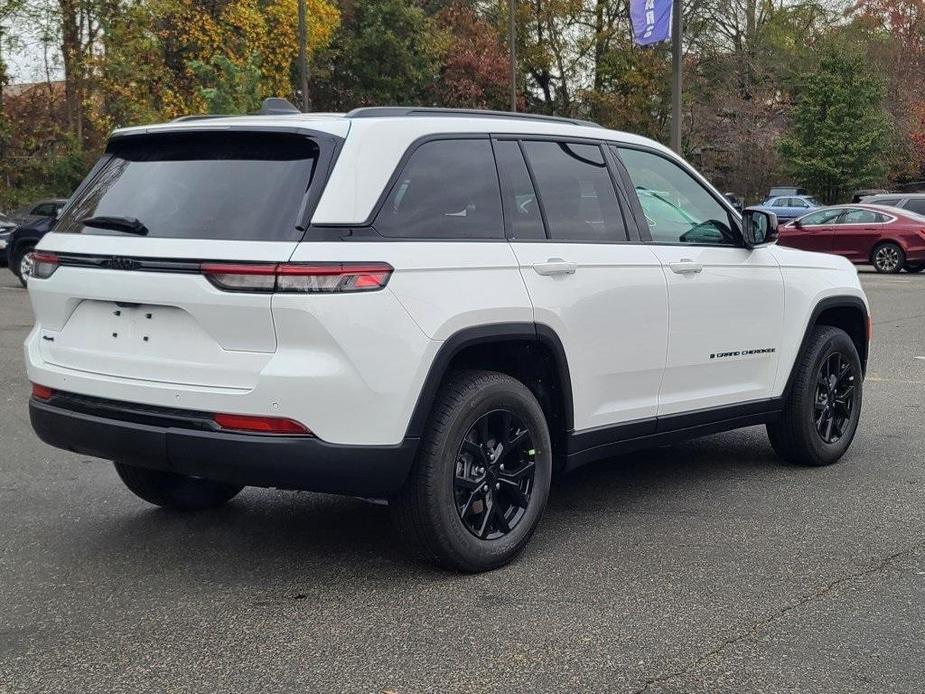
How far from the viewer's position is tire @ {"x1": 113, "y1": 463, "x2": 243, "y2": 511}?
5262mm

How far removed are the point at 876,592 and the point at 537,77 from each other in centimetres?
4541

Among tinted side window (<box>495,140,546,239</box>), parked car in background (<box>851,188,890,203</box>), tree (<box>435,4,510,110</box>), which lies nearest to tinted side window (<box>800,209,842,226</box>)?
parked car in background (<box>851,188,890,203</box>)

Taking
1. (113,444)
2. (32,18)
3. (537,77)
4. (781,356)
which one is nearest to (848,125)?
(537,77)

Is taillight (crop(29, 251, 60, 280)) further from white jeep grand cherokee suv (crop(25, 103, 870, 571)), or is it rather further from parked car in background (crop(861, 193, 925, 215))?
parked car in background (crop(861, 193, 925, 215))

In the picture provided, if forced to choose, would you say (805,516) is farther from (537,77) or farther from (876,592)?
(537,77)

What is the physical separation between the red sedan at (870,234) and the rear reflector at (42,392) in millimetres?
20055

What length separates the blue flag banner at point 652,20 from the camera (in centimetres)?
2083

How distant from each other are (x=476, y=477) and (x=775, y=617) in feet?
4.00

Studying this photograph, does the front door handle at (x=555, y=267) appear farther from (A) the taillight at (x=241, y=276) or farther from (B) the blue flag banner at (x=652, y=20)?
(B) the blue flag banner at (x=652, y=20)

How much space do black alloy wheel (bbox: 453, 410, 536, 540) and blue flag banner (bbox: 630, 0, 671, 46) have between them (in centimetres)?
1738

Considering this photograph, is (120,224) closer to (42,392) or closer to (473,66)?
(42,392)

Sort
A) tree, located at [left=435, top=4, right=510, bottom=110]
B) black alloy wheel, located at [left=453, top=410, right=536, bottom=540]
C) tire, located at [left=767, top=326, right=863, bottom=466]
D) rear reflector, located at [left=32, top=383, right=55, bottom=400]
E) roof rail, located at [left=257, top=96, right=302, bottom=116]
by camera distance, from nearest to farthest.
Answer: black alloy wheel, located at [left=453, top=410, right=536, bottom=540] → rear reflector, located at [left=32, top=383, right=55, bottom=400] → roof rail, located at [left=257, top=96, right=302, bottom=116] → tire, located at [left=767, top=326, right=863, bottom=466] → tree, located at [left=435, top=4, right=510, bottom=110]

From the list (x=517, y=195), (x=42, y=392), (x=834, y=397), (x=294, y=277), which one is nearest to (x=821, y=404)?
(x=834, y=397)

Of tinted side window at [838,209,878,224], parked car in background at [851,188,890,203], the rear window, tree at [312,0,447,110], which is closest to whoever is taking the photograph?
the rear window
